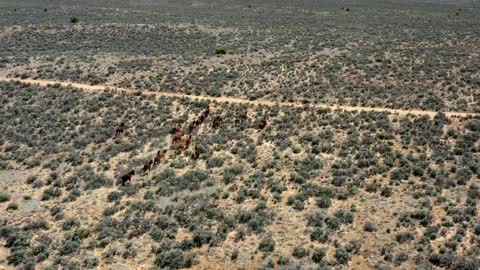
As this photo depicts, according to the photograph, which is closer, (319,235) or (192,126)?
(319,235)

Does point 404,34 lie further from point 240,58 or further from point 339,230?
point 339,230

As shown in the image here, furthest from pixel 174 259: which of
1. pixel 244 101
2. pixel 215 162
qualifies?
pixel 244 101

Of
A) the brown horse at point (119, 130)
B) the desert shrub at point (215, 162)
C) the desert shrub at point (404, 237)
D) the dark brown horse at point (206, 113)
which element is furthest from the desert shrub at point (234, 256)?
the dark brown horse at point (206, 113)

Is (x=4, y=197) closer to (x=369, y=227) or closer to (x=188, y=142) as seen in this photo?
(x=188, y=142)

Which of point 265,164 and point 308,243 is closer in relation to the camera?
point 308,243

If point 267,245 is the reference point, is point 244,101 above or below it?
above

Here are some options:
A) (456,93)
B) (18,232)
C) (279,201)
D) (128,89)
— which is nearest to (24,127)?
(128,89)
